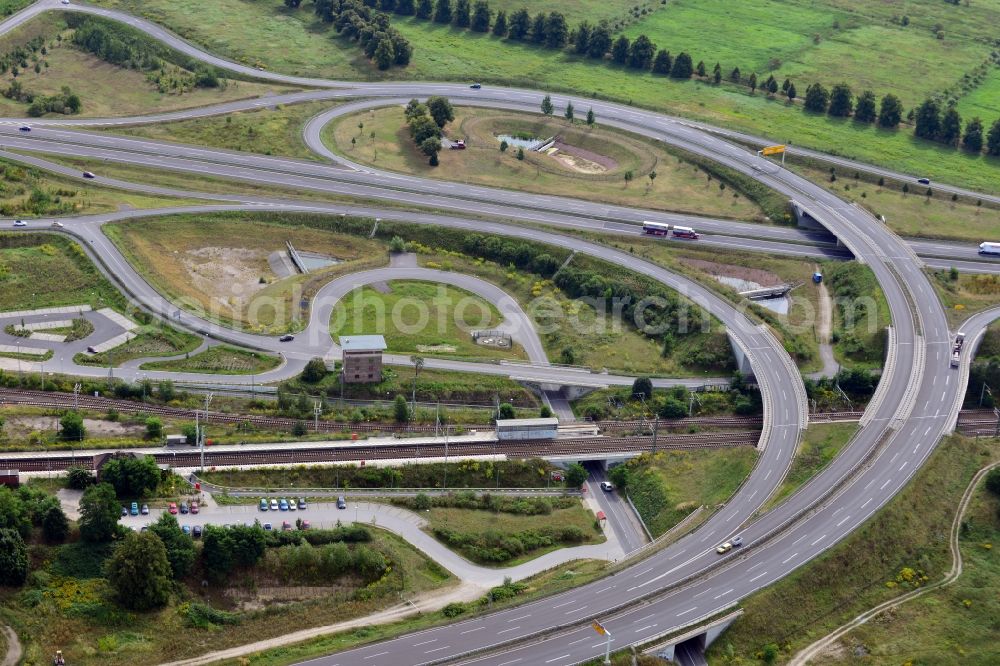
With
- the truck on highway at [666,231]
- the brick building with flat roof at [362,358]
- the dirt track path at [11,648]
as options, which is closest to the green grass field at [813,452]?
the brick building with flat roof at [362,358]

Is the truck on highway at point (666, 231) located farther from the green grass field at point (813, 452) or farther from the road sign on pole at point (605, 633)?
the road sign on pole at point (605, 633)

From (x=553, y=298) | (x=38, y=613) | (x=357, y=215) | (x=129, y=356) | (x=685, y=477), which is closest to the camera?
(x=38, y=613)

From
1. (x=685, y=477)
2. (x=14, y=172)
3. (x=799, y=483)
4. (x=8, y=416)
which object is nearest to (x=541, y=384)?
(x=685, y=477)

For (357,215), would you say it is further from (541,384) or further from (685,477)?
(685,477)

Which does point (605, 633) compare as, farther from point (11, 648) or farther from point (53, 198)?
point (53, 198)

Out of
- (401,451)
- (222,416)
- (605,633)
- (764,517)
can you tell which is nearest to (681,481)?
(764,517)

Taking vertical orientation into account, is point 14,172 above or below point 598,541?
above
